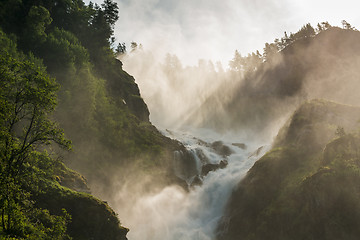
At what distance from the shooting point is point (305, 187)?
23688 millimetres

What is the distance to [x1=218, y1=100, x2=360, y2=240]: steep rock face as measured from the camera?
20953mm

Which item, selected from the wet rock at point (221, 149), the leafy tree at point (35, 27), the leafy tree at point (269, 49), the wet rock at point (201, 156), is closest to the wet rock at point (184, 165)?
the wet rock at point (201, 156)

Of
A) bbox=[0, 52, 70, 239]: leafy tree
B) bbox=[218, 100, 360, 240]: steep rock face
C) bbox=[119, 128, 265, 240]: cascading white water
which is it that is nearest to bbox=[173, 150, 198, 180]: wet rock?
bbox=[119, 128, 265, 240]: cascading white water

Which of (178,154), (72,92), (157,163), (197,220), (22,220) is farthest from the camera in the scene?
(178,154)

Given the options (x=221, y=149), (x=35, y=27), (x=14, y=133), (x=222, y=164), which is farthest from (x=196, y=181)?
(x=35, y=27)

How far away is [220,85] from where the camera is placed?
113500 mm

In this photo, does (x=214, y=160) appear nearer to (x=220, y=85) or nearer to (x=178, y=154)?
(x=178, y=154)

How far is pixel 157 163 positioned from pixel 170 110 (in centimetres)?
6202

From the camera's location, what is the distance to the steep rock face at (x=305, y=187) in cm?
2095

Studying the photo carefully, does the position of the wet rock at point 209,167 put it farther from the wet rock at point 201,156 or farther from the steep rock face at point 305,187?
the steep rock face at point 305,187

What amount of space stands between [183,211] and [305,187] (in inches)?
634

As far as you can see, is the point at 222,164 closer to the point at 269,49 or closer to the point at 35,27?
the point at 35,27

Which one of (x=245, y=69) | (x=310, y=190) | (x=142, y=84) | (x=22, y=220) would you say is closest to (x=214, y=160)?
(x=310, y=190)

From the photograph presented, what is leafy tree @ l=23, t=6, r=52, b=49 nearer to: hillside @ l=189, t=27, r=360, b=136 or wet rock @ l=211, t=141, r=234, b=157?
wet rock @ l=211, t=141, r=234, b=157
